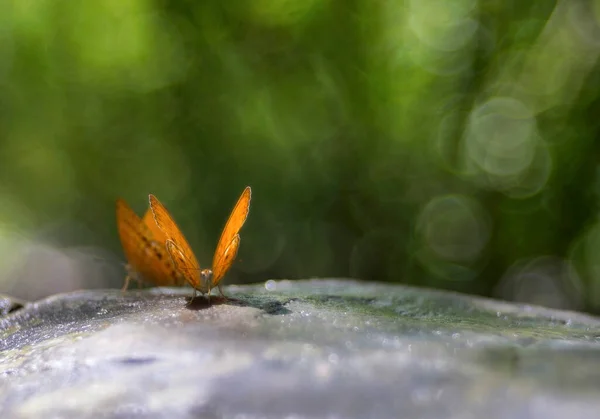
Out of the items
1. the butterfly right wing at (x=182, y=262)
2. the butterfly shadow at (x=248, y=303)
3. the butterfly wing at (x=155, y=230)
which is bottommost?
the butterfly shadow at (x=248, y=303)

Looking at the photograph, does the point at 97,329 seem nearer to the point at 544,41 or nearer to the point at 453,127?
the point at 453,127

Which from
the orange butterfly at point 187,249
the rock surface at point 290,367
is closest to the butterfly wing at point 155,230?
→ the orange butterfly at point 187,249

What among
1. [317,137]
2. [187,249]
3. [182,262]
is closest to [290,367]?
[182,262]

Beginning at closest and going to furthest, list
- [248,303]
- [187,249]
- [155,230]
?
[248,303]
[187,249]
[155,230]

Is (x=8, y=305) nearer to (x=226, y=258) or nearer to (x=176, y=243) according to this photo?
(x=176, y=243)

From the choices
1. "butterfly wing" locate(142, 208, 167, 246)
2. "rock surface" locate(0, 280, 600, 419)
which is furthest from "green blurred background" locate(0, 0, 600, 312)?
"rock surface" locate(0, 280, 600, 419)

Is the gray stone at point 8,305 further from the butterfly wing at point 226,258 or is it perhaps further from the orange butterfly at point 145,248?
the butterfly wing at point 226,258

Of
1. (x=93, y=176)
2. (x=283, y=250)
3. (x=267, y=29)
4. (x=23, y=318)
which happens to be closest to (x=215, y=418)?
(x=23, y=318)
